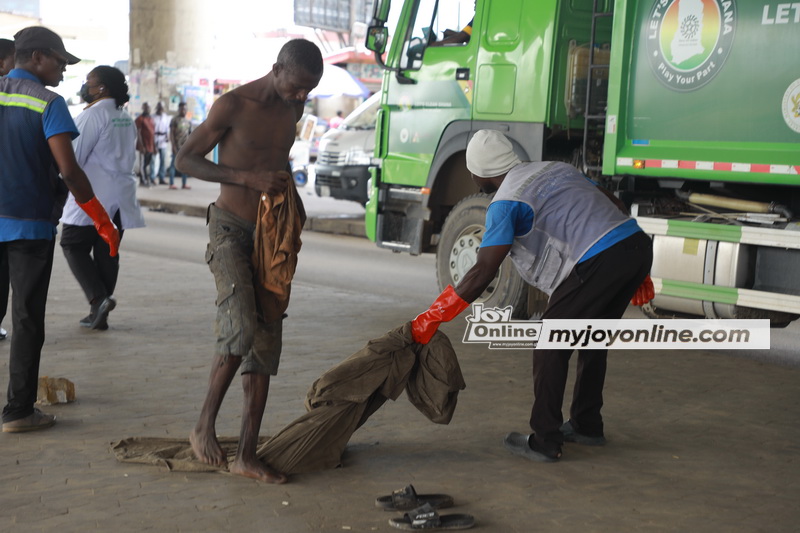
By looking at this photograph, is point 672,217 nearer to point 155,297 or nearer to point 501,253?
point 501,253

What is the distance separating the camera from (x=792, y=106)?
692cm

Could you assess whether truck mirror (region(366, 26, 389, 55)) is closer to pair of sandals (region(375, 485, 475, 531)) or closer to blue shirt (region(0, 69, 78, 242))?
blue shirt (region(0, 69, 78, 242))

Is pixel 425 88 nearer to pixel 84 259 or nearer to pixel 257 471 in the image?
pixel 84 259

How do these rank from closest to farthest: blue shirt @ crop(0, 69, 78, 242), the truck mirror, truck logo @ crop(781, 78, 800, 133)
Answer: blue shirt @ crop(0, 69, 78, 242) → truck logo @ crop(781, 78, 800, 133) → the truck mirror

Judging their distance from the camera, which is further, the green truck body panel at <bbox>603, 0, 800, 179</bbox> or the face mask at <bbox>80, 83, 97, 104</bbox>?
the face mask at <bbox>80, 83, 97, 104</bbox>

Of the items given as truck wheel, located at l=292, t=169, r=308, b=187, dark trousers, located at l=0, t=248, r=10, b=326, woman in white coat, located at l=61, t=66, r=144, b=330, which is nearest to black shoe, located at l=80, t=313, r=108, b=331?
woman in white coat, located at l=61, t=66, r=144, b=330

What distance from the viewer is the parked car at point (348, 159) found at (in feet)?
54.9

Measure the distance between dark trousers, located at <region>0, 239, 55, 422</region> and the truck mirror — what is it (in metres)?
5.23

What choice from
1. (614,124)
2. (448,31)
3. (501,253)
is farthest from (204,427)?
(448,31)

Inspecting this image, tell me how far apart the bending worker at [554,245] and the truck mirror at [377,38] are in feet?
16.6

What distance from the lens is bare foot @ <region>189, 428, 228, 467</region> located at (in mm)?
4504

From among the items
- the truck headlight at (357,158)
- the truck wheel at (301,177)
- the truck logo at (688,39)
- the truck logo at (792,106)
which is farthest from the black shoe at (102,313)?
the truck wheel at (301,177)

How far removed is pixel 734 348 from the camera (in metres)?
7.99

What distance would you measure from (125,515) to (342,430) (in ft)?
3.55
